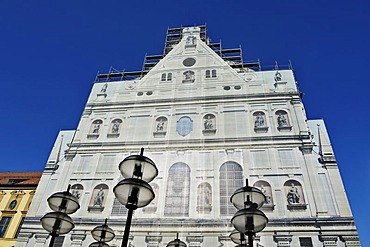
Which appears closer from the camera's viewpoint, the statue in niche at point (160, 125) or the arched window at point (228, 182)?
the arched window at point (228, 182)

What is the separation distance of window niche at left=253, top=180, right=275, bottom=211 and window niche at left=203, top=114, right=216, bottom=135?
3900mm

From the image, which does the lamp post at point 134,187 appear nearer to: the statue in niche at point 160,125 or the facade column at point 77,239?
the facade column at point 77,239

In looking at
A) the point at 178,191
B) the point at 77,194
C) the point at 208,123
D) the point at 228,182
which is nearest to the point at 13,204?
the point at 77,194

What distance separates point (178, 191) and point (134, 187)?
8.79m

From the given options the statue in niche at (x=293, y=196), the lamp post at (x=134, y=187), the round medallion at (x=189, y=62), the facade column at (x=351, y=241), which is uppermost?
the round medallion at (x=189, y=62)

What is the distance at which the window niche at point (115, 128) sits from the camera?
17.4 m

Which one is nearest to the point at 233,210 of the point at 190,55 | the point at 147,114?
the point at 147,114

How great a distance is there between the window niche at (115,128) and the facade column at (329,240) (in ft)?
37.9

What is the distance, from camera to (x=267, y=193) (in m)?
13.6

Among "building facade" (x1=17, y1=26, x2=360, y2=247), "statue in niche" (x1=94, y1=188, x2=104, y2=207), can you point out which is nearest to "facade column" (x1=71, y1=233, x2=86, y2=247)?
"building facade" (x1=17, y1=26, x2=360, y2=247)

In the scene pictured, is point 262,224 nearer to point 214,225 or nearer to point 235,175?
point 214,225

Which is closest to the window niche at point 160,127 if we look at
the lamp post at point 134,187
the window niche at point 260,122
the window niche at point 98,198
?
the window niche at point 98,198

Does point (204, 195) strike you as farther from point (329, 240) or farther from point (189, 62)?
point (189, 62)

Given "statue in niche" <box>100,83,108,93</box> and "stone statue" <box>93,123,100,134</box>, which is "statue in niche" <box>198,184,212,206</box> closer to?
"stone statue" <box>93,123,100,134</box>
